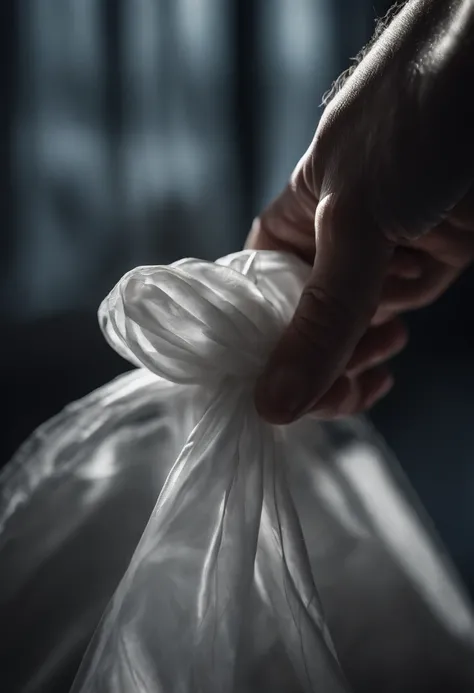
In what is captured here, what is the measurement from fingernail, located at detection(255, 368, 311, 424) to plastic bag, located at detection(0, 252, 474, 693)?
1 cm

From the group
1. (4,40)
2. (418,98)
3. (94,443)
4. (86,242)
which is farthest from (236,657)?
(4,40)

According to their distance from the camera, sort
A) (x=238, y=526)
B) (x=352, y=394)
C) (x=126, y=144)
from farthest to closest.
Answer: (x=126, y=144) < (x=352, y=394) < (x=238, y=526)

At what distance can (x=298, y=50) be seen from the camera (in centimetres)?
81

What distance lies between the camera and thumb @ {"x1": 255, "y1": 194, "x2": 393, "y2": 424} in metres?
0.42

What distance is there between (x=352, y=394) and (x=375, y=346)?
71 mm

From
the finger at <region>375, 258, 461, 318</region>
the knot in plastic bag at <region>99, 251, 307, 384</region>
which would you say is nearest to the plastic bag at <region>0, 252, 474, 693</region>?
the knot in plastic bag at <region>99, 251, 307, 384</region>

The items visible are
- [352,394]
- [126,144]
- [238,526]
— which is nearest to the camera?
[238,526]

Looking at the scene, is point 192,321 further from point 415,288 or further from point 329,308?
point 415,288

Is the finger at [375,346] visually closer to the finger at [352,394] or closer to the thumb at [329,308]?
the finger at [352,394]

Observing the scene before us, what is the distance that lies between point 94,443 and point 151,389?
5 cm

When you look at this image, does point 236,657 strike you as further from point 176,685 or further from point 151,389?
point 151,389

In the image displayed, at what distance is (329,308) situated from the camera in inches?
16.9

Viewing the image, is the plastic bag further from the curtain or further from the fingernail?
the curtain

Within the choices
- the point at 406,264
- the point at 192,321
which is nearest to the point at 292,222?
the point at 406,264
